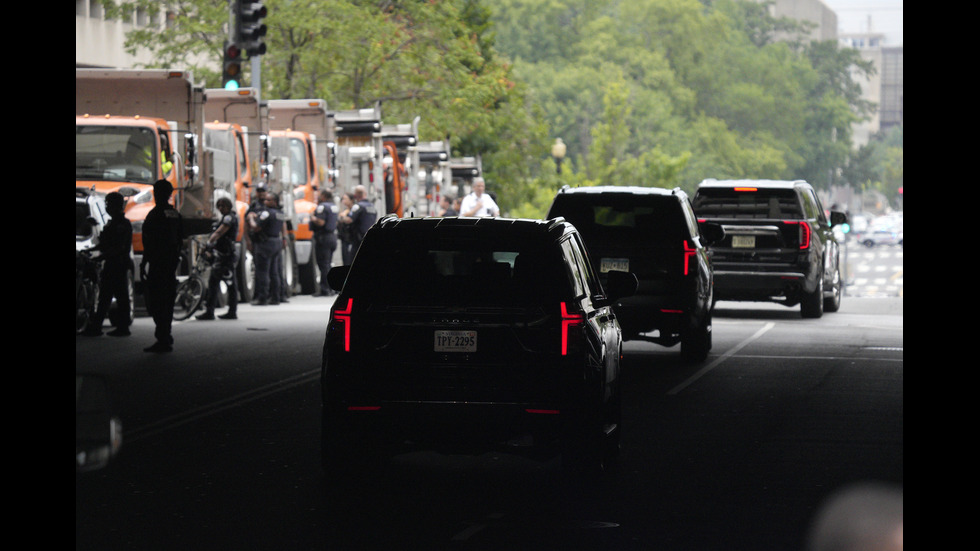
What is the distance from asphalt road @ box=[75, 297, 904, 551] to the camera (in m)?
8.57

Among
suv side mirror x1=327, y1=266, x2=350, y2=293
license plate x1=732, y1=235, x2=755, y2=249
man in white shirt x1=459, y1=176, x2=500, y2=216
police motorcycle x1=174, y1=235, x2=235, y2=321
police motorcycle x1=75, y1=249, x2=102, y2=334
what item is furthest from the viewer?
man in white shirt x1=459, y1=176, x2=500, y2=216

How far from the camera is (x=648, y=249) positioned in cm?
1762

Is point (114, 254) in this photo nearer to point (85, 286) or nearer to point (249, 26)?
point (85, 286)

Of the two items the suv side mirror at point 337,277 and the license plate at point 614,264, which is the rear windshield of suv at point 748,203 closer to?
the license plate at point 614,264

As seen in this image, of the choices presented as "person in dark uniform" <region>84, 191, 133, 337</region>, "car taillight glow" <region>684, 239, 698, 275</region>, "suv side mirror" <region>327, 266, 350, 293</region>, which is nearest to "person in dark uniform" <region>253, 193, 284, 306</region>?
"person in dark uniform" <region>84, 191, 133, 337</region>

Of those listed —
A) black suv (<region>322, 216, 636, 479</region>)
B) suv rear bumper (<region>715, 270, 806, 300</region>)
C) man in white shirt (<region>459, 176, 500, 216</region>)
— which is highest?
man in white shirt (<region>459, 176, 500, 216</region>)

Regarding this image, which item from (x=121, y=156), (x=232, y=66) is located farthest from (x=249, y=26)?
(x=121, y=156)

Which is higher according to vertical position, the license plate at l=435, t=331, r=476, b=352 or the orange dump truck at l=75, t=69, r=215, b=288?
the orange dump truck at l=75, t=69, r=215, b=288

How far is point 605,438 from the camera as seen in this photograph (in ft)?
33.2

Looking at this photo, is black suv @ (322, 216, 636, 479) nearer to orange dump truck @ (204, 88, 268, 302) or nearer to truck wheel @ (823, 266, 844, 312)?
orange dump truck @ (204, 88, 268, 302)

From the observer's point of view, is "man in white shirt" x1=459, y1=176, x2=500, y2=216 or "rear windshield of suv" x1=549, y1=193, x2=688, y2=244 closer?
"rear windshield of suv" x1=549, y1=193, x2=688, y2=244
